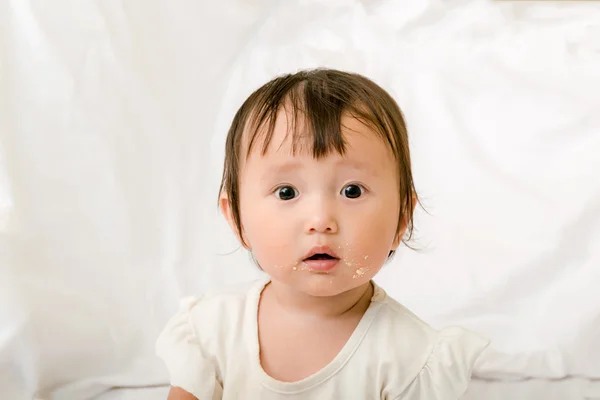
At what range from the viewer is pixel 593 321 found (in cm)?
101

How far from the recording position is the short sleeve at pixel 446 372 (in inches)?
30.5

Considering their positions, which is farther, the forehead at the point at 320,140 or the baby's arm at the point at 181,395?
the baby's arm at the point at 181,395

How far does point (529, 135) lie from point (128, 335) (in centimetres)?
75

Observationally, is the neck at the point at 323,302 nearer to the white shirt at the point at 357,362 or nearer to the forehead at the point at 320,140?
the white shirt at the point at 357,362

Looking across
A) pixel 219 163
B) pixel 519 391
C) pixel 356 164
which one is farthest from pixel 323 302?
pixel 219 163

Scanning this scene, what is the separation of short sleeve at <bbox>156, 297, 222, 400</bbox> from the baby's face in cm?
17

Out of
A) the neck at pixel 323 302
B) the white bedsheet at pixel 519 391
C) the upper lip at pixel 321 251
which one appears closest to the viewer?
the upper lip at pixel 321 251

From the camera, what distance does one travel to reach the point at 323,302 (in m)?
0.79

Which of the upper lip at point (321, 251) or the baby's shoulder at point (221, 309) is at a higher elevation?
the upper lip at point (321, 251)

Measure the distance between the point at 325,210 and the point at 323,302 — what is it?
149mm

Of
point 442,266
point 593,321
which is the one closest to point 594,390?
point 593,321

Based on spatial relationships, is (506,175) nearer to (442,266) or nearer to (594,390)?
(442,266)

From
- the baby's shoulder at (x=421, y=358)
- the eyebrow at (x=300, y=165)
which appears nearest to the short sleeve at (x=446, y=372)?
the baby's shoulder at (x=421, y=358)

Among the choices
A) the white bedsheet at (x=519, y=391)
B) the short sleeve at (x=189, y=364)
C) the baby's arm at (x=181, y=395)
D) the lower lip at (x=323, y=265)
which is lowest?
the white bedsheet at (x=519, y=391)
